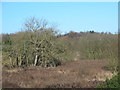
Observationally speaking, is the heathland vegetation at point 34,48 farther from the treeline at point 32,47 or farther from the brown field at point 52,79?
the brown field at point 52,79

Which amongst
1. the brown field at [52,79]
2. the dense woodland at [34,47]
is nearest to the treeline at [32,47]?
the dense woodland at [34,47]

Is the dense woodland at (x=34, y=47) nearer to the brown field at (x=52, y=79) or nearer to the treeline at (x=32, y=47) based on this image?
the treeline at (x=32, y=47)

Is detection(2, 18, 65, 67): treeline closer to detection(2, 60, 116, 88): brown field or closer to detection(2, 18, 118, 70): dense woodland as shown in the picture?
detection(2, 18, 118, 70): dense woodland

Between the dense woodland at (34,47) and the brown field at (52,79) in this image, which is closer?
the brown field at (52,79)

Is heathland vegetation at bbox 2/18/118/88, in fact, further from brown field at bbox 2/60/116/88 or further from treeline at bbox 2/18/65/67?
brown field at bbox 2/60/116/88

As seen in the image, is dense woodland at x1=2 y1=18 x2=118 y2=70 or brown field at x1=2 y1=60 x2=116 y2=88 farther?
dense woodland at x1=2 y1=18 x2=118 y2=70

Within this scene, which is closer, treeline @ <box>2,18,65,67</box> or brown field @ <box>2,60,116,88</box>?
brown field @ <box>2,60,116,88</box>

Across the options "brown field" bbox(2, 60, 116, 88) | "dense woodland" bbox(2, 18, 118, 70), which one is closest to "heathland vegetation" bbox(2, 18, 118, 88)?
"dense woodland" bbox(2, 18, 118, 70)

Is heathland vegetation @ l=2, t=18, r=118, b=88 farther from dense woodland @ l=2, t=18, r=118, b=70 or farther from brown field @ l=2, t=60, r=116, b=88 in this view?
brown field @ l=2, t=60, r=116, b=88

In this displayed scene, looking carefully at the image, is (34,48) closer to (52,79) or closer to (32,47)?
(32,47)

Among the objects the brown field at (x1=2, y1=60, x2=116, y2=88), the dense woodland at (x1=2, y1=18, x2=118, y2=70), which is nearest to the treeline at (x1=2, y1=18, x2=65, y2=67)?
the dense woodland at (x1=2, y1=18, x2=118, y2=70)

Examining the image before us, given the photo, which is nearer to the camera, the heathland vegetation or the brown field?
the brown field

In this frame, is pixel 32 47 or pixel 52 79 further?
pixel 32 47

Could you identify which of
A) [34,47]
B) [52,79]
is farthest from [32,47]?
[52,79]
